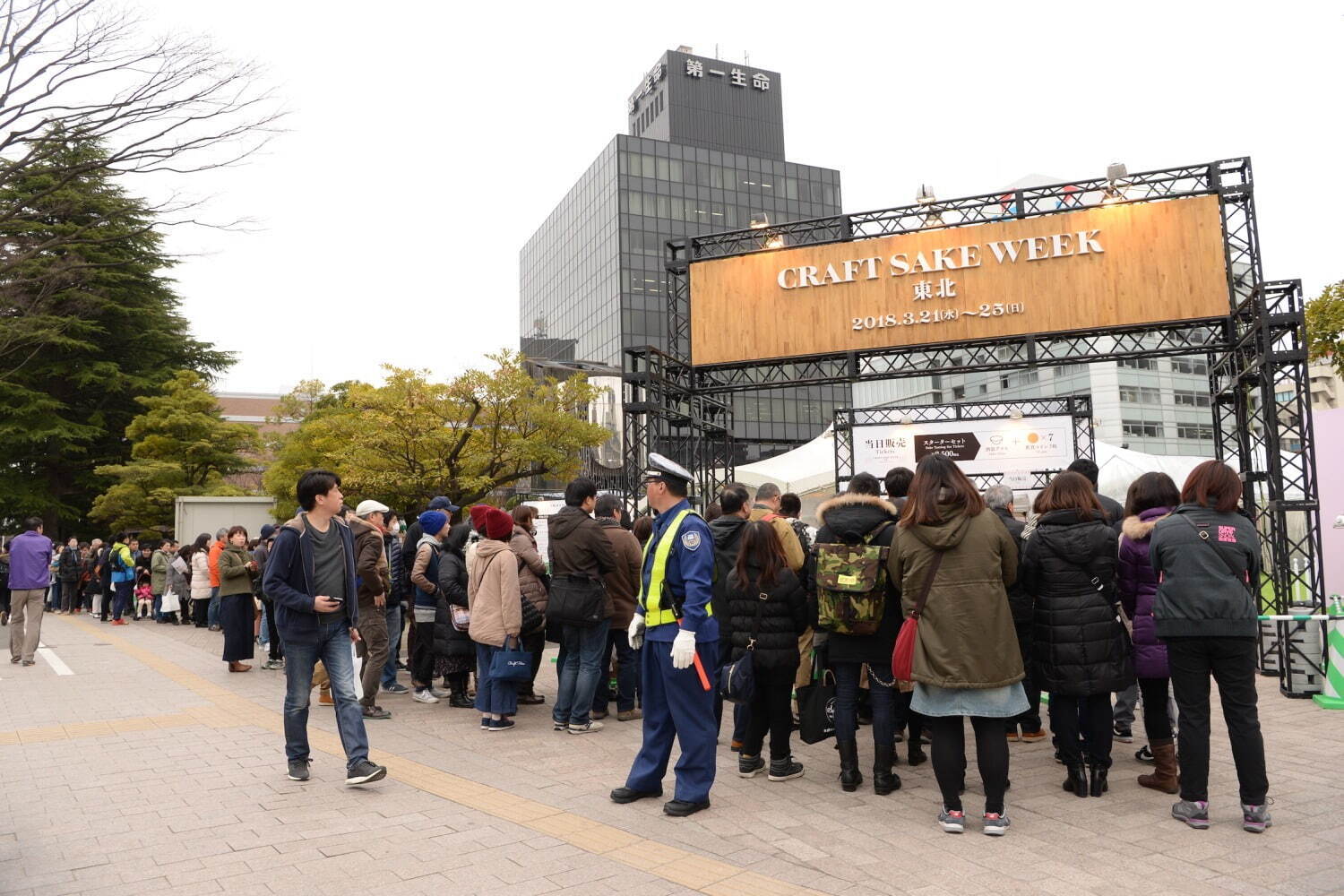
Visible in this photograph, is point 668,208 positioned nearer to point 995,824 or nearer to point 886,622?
point 886,622

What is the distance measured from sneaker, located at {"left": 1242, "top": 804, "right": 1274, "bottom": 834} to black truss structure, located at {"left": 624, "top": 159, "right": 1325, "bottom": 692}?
4677 millimetres

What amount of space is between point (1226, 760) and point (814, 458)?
16.1m

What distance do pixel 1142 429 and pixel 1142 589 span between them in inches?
2956

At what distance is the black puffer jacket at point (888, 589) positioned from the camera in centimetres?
518

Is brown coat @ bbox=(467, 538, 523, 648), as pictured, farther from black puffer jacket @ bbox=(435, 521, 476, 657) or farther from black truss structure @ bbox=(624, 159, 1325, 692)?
black truss structure @ bbox=(624, 159, 1325, 692)

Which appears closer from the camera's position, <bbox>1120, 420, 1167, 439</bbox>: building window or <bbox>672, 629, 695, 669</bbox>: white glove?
<bbox>672, 629, 695, 669</bbox>: white glove

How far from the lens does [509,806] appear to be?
194 inches

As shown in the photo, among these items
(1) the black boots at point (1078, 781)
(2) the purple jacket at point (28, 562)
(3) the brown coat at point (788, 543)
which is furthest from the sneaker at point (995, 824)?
(2) the purple jacket at point (28, 562)

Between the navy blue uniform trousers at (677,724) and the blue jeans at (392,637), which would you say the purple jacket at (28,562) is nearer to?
the blue jeans at (392,637)

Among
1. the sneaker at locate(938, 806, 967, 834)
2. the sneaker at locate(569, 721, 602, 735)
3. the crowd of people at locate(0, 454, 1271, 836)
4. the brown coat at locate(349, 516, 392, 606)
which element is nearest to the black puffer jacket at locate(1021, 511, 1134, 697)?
the crowd of people at locate(0, 454, 1271, 836)

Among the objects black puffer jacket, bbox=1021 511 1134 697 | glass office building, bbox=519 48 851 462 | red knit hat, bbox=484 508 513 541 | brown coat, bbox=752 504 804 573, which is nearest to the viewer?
black puffer jacket, bbox=1021 511 1134 697

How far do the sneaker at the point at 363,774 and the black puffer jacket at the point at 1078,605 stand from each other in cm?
381

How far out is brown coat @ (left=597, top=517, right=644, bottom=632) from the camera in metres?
7.33

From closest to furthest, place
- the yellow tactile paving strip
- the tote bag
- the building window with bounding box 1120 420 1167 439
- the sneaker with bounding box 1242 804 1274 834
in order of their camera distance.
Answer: the yellow tactile paving strip, the sneaker with bounding box 1242 804 1274 834, the tote bag, the building window with bounding box 1120 420 1167 439
